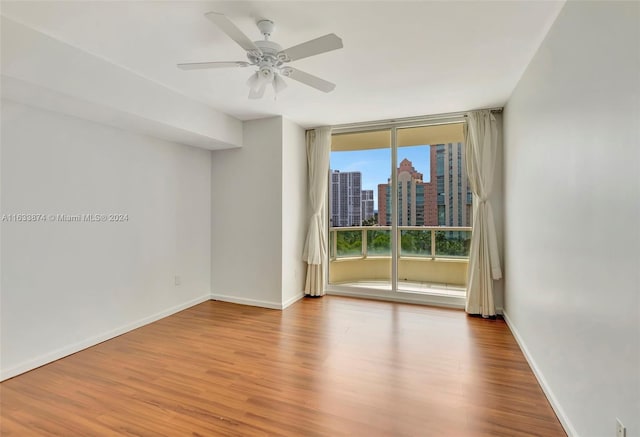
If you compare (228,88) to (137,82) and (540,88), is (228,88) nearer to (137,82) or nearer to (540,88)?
(137,82)

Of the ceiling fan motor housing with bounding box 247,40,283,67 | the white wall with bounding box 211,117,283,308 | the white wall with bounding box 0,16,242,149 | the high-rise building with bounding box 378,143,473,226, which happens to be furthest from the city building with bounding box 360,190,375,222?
the ceiling fan motor housing with bounding box 247,40,283,67

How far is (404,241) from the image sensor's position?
436cm

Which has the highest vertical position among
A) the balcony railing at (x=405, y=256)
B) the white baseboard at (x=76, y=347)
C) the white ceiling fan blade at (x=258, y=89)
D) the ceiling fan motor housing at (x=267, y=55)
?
the ceiling fan motor housing at (x=267, y=55)

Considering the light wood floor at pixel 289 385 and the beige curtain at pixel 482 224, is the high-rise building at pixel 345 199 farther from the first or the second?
the light wood floor at pixel 289 385

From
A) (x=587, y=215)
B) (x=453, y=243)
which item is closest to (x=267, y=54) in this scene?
(x=587, y=215)

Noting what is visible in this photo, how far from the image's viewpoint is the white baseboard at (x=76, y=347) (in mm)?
2352

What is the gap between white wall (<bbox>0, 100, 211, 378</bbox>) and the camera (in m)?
2.38

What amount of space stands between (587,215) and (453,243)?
8.84ft

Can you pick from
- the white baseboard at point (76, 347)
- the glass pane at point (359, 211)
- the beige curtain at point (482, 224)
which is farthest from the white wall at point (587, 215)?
the white baseboard at point (76, 347)

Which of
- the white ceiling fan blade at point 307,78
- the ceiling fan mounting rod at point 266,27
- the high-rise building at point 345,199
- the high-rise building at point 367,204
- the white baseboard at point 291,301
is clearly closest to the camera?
the ceiling fan mounting rod at point 266,27

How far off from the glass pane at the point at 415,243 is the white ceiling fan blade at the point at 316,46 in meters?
3.02

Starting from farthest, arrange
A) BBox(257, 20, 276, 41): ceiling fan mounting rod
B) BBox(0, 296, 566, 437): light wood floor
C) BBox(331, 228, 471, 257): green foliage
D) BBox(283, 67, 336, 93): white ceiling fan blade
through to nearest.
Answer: BBox(331, 228, 471, 257): green foliage → BBox(283, 67, 336, 93): white ceiling fan blade → BBox(257, 20, 276, 41): ceiling fan mounting rod → BBox(0, 296, 566, 437): light wood floor

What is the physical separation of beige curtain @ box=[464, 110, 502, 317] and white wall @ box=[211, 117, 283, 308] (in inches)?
97.7

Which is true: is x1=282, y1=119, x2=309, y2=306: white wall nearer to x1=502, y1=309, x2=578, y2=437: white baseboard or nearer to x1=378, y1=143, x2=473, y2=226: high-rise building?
x1=378, y1=143, x2=473, y2=226: high-rise building
